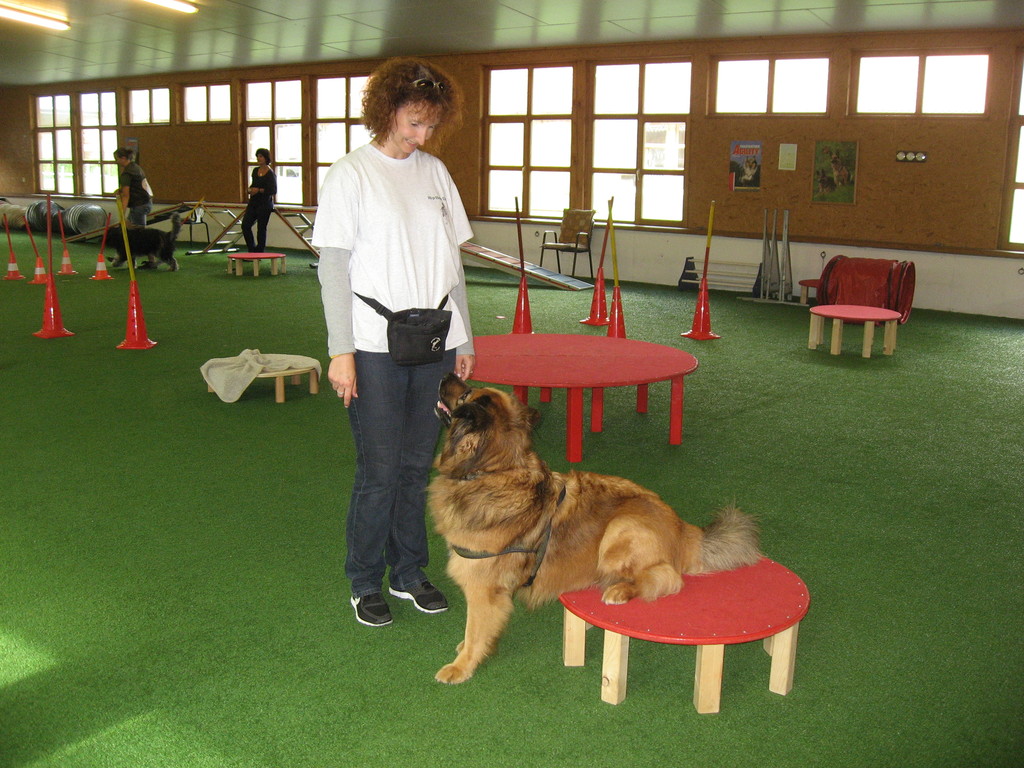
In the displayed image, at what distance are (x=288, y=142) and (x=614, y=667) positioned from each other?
49.3 feet

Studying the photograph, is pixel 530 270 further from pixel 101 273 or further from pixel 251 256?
pixel 101 273

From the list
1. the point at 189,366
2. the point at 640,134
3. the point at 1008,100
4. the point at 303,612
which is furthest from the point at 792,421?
the point at 640,134

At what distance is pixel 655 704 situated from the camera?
240 cm

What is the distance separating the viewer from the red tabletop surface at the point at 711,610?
224cm

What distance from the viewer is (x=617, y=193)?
12.8 m

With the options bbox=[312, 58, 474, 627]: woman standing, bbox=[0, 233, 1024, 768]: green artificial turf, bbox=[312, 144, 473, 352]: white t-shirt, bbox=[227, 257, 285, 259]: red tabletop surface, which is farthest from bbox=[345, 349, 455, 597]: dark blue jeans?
bbox=[227, 257, 285, 259]: red tabletop surface

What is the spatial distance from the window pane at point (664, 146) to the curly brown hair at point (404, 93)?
1020cm

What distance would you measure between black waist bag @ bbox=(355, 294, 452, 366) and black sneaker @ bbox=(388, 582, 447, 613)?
0.85m

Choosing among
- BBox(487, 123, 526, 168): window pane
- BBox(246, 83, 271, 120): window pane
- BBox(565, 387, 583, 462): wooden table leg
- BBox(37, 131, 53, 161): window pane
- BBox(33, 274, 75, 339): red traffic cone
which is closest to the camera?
BBox(565, 387, 583, 462): wooden table leg

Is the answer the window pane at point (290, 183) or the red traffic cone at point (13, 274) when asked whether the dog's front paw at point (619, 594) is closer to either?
the red traffic cone at point (13, 274)

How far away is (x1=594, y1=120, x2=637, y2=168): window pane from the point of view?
12.5 m

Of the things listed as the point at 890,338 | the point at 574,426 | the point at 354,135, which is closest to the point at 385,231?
the point at 574,426

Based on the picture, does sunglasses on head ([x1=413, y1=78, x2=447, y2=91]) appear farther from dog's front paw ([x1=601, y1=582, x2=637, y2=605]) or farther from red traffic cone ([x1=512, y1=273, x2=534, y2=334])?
red traffic cone ([x1=512, y1=273, x2=534, y2=334])

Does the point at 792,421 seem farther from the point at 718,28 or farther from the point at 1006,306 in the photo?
the point at 718,28
